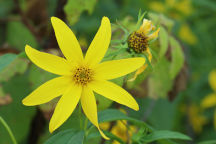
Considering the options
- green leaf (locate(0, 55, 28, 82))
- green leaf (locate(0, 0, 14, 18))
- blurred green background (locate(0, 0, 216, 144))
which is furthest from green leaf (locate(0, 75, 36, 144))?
green leaf (locate(0, 0, 14, 18))

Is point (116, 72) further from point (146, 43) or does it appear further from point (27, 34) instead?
point (27, 34)

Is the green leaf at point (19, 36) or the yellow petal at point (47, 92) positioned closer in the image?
the yellow petal at point (47, 92)

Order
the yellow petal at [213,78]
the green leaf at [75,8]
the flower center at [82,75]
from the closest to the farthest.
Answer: the flower center at [82,75] < the green leaf at [75,8] < the yellow petal at [213,78]

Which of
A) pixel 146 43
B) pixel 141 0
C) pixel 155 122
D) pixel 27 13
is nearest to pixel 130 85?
pixel 146 43

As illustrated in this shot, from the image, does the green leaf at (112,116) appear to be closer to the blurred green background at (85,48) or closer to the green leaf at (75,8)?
the blurred green background at (85,48)

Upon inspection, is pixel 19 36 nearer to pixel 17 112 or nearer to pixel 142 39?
pixel 17 112

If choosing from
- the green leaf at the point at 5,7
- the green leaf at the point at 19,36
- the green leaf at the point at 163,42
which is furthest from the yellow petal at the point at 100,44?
the green leaf at the point at 5,7
